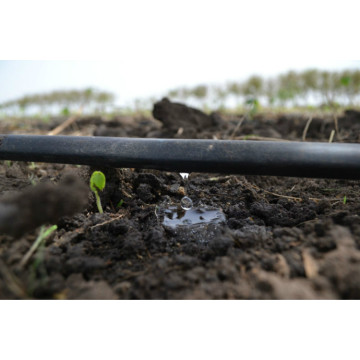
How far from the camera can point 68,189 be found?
81cm

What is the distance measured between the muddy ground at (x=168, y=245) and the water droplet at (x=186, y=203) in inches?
1.2

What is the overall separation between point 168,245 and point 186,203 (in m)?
0.37

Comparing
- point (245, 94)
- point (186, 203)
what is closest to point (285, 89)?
point (245, 94)

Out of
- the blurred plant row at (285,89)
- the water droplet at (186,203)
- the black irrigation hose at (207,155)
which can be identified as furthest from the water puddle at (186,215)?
the blurred plant row at (285,89)

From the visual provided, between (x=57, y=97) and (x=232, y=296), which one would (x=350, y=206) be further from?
(x=57, y=97)

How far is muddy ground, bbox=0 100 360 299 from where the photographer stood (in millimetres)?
753

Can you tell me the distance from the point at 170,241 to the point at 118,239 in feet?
0.59

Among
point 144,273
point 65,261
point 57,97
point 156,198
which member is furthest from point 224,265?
point 57,97

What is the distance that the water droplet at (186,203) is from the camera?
4.48 ft

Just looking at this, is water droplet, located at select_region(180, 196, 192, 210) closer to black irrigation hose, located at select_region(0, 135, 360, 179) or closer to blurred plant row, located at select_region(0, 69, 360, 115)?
black irrigation hose, located at select_region(0, 135, 360, 179)

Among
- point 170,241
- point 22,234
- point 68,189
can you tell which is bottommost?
point 170,241

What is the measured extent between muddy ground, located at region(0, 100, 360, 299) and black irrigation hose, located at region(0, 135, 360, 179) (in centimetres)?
19

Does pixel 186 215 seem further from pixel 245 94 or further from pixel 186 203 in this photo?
pixel 245 94

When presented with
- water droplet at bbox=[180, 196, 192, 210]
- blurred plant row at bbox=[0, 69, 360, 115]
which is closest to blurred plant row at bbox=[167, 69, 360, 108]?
blurred plant row at bbox=[0, 69, 360, 115]
